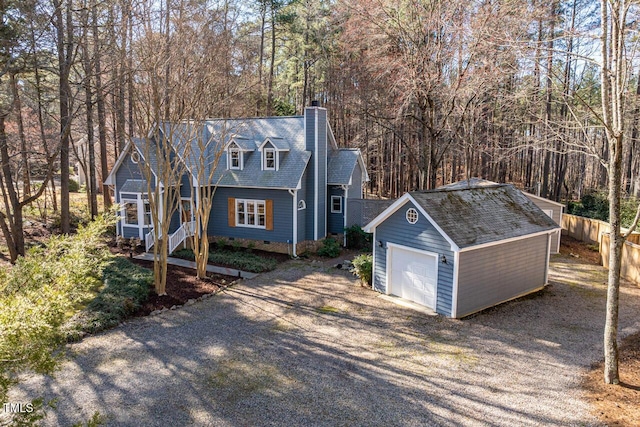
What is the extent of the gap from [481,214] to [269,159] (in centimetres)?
1012

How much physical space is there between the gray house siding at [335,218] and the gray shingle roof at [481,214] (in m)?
7.90

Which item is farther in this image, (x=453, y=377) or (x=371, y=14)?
(x=371, y=14)

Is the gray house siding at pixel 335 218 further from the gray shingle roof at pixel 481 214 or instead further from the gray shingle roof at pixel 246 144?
the gray shingle roof at pixel 481 214

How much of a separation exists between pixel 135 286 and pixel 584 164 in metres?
43.1

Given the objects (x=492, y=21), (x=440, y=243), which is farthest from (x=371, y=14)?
(x=440, y=243)

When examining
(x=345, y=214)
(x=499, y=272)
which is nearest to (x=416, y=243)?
(x=499, y=272)

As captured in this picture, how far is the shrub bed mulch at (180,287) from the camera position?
13572mm

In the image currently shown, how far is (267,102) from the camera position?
30.1 metres

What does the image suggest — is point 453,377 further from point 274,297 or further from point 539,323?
point 274,297

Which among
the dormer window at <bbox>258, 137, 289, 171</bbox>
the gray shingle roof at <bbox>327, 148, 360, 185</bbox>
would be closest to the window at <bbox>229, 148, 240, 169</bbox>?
the dormer window at <bbox>258, 137, 289, 171</bbox>

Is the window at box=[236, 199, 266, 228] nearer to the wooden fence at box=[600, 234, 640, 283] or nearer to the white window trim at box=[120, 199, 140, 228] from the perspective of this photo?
the white window trim at box=[120, 199, 140, 228]

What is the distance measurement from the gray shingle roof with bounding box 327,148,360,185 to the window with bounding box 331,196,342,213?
3.01 ft

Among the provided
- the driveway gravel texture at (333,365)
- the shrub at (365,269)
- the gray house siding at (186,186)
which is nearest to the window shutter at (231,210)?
the gray house siding at (186,186)

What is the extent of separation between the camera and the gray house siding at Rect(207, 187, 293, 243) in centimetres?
1962
